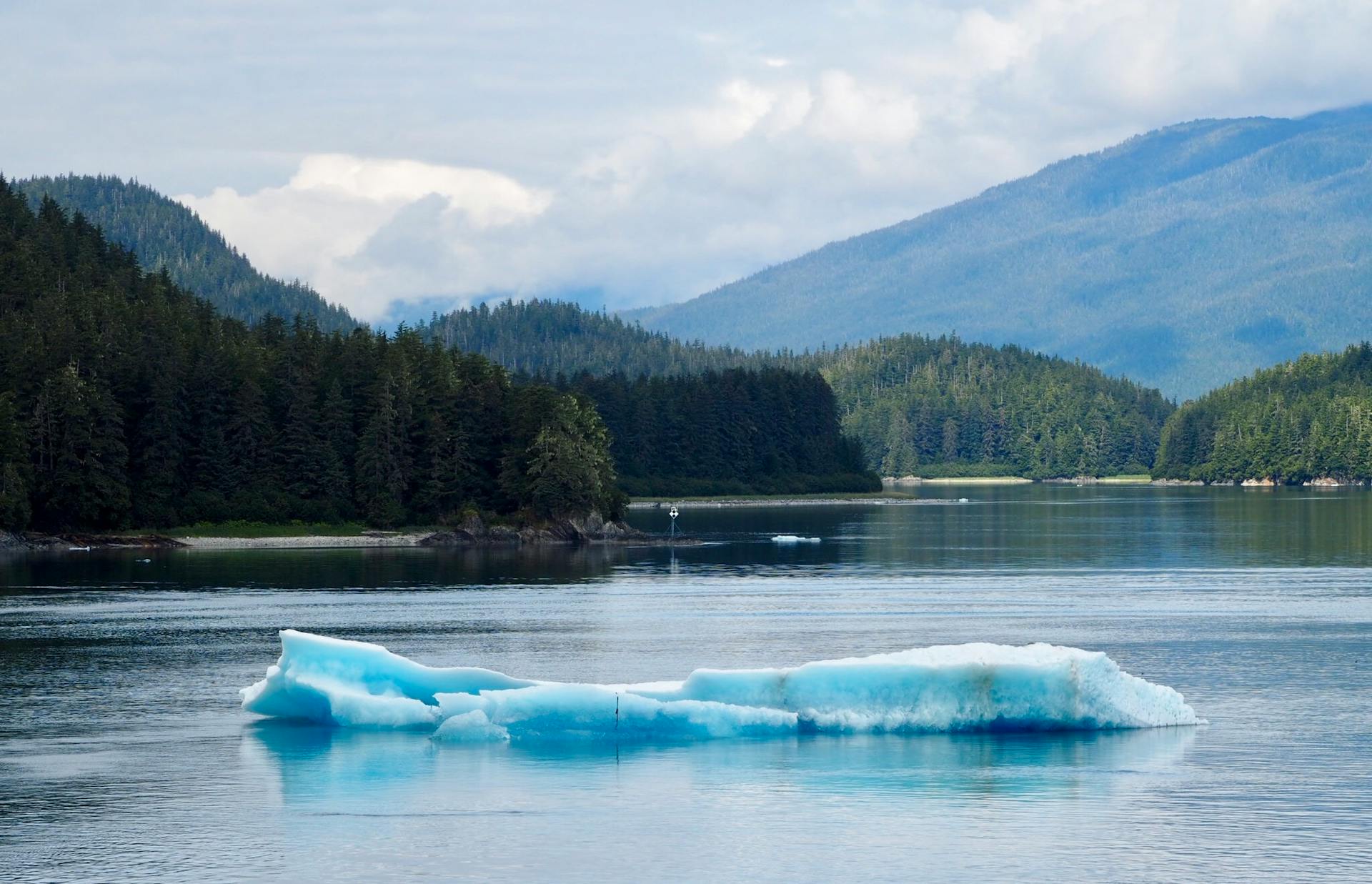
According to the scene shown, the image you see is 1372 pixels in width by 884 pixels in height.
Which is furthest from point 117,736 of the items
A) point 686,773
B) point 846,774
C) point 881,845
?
point 881,845

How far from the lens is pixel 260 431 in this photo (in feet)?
584

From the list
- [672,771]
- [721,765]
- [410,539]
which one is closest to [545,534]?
[410,539]

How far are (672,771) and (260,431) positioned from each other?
139788mm

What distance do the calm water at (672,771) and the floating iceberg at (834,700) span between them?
2.05 feet

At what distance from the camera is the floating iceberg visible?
4744 cm

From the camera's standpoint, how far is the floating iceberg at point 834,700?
1868 inches

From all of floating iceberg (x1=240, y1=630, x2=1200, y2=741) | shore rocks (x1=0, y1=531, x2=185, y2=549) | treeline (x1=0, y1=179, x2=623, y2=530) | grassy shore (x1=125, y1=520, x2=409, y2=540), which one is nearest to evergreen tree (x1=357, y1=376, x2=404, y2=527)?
treeline (x1=0, y1=179, x2=623, y2=530)

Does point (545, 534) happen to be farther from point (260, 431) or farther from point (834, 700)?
point (834, 700)

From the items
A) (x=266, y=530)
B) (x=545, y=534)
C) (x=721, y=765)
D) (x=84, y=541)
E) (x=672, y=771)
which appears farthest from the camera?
(x=545, y=534)

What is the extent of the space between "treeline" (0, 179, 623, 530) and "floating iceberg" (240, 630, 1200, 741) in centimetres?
12004

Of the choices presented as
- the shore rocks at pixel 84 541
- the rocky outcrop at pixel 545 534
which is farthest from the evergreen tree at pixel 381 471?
the shore rocks at pixel 84 541

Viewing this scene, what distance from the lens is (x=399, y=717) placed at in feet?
167

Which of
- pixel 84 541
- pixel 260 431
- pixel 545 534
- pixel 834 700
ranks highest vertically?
pixel 260 431

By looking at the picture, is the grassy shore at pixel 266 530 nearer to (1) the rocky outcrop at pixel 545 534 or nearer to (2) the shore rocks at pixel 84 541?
(2) the shore rocks at pixel 84 541
